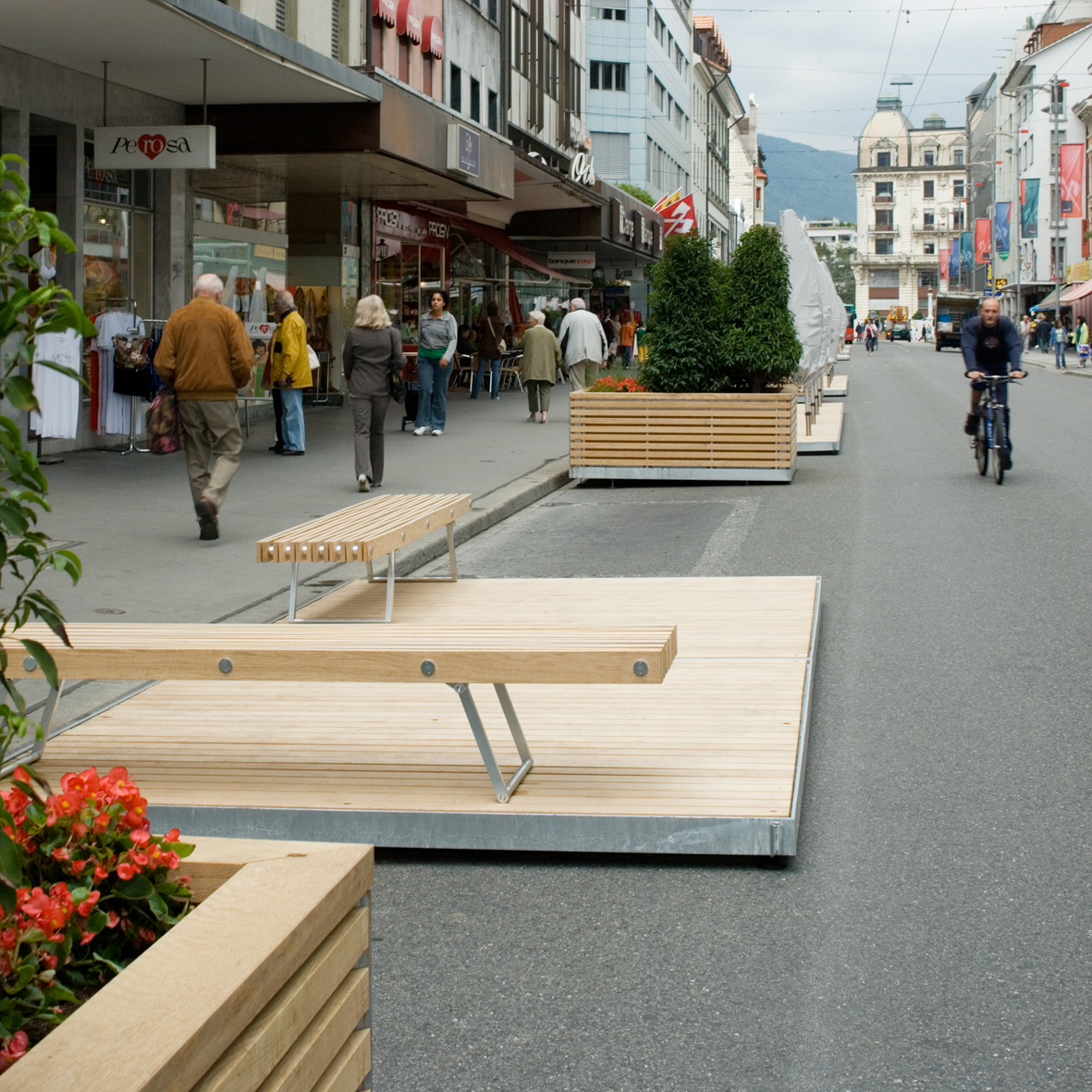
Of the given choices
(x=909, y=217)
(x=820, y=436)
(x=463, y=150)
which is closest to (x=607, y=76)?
(x=463, y=150)

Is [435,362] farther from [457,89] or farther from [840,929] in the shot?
[840,929]

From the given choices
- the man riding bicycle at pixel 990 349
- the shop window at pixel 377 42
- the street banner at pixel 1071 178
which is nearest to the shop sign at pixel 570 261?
the shop window at pixel 377 42

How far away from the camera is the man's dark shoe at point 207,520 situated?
408 inches

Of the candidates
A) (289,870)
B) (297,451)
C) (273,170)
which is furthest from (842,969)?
(273,170)

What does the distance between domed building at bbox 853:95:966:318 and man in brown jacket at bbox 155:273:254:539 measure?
471 feet

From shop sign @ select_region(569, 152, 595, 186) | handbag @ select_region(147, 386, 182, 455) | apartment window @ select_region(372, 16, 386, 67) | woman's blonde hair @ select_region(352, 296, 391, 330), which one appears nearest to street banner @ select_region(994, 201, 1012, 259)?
shop sign @ select_region(569, 152, 595, 186)

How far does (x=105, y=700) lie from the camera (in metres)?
6.28

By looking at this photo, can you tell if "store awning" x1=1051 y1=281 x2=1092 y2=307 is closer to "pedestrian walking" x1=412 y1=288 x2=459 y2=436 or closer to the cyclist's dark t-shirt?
"pedestrian walking" x1=412 y1=288 x2=459 y2=436

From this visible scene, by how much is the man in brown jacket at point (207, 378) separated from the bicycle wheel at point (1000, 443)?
7465 mm

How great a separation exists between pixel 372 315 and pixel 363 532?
648 cm

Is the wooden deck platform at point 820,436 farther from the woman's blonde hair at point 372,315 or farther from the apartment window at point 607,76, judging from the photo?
the apartment window at point 607,76

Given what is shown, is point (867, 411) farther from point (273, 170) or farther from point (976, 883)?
point (976, 883)

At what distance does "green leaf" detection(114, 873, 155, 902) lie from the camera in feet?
6.98

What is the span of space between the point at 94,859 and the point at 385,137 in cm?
1596
